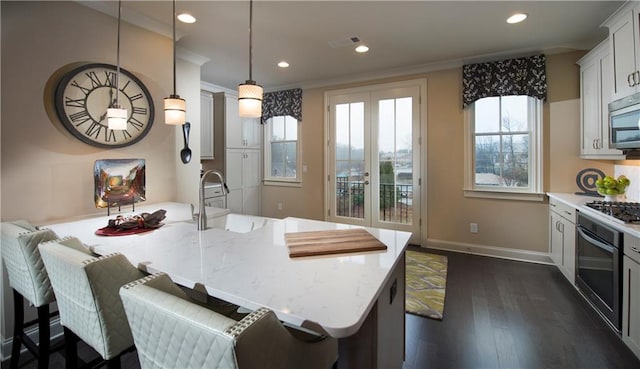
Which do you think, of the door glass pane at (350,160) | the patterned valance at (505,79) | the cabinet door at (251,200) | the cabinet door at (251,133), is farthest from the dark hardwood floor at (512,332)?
the cabinet door at (251,133)

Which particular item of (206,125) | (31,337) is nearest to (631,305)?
(31,337)

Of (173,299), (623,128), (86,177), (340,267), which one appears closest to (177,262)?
(173,299)

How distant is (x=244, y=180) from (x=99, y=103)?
293cm

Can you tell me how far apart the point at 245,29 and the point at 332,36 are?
0.88 m

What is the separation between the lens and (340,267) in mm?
1184

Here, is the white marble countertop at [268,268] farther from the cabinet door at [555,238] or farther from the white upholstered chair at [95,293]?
the cabinet door at [555,238]

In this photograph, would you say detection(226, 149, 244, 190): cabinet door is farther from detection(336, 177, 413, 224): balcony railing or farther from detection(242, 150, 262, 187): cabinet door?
detection(336, 177, 413, 224): balcony railing

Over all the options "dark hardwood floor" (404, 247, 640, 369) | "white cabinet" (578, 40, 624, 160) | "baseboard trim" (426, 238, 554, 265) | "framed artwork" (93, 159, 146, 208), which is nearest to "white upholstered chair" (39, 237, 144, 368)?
"framed artwork" (93, 159, 146, 208)

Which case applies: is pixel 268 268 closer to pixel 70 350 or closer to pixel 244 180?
pixel 70 350

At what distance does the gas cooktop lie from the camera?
1.97 meters

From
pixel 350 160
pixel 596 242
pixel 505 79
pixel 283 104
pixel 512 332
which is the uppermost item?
pixel 283 104

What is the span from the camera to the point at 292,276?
3.57ft

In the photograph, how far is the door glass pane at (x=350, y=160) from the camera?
4.62 metres

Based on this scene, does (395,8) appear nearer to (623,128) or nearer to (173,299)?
(623,128)
